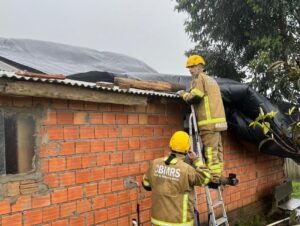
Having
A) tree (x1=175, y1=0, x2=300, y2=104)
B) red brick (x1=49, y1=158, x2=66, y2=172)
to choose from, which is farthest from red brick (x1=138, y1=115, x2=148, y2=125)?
tree (x1=175, y1=0, x2=300, y2=104)

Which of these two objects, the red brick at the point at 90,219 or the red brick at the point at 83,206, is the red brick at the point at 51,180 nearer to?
the red brick at the point at 83,206

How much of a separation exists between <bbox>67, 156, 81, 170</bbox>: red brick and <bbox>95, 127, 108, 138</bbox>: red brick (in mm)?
351

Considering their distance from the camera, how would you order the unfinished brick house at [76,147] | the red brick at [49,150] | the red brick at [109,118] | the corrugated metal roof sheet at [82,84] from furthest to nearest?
the red brick at [109,118], the red brick at [49,150], the unfinished brick house at [76,147], the corrugated metal roof sheet at [82,84]

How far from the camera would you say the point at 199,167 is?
422 cm

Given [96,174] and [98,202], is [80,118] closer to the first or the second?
[96,174]

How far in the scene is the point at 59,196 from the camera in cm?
387

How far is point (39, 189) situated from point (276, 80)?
6484 millimetres

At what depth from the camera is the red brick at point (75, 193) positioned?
3.98 metres

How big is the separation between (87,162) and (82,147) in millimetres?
173

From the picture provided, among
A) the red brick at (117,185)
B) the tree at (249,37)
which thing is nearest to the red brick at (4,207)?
the red brick at (117,185)

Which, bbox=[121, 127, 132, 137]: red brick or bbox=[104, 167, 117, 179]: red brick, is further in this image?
bbox=[121, 127, 132, 137]: red brick

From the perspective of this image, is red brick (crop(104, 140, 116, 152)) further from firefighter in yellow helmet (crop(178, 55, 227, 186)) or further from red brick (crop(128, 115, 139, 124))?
firefighter in yellow helmet (crop(178, 55, 227, 186))

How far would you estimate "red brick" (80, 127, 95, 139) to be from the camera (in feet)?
13.6

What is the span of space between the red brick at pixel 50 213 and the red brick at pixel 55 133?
2.15 feet
